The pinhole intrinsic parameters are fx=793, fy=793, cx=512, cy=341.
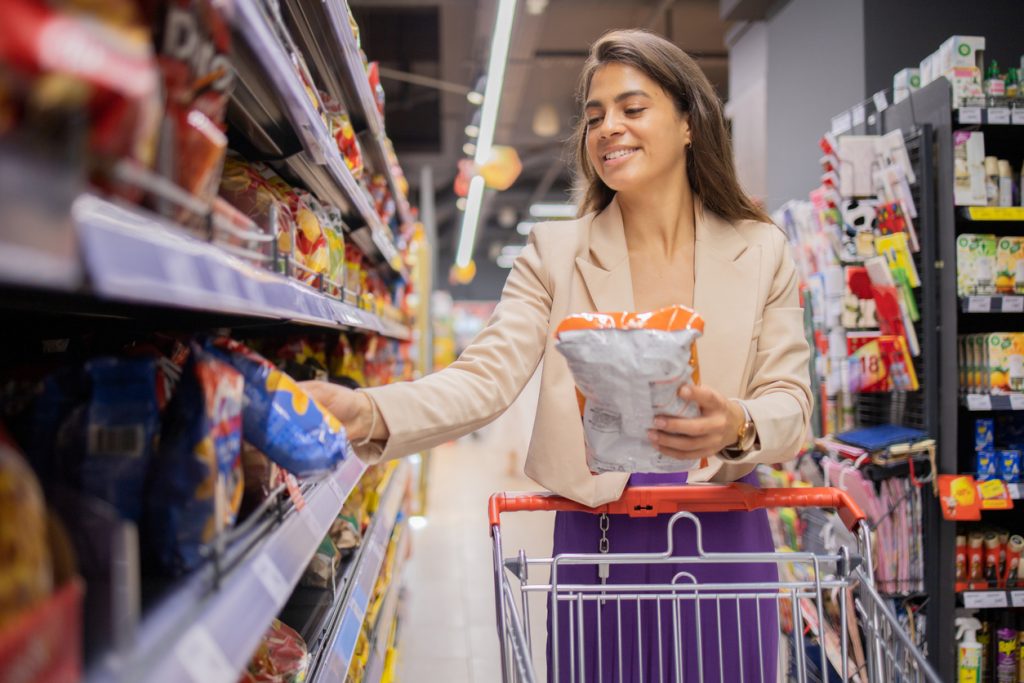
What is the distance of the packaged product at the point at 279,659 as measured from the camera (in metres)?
1.45

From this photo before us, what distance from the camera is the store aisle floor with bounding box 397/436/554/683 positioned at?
358 cm

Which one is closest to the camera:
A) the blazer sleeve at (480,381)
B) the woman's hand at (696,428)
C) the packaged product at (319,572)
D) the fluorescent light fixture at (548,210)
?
the woman's hand at (696,428)

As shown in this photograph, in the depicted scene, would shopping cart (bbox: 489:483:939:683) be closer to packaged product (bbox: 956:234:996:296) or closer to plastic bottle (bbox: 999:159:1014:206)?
packaged product (bbox: 956:234:996:296)

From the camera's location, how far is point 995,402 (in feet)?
9.30

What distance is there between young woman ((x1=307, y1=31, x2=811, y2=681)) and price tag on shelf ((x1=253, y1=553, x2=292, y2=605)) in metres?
0.51

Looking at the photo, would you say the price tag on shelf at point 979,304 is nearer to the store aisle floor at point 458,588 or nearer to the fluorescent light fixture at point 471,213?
the store aisle floor at point 458,588

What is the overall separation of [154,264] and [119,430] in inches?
10.4

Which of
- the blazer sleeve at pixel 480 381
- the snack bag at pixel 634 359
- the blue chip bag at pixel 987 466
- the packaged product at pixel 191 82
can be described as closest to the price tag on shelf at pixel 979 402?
the blue chip bag at pixel 987 466

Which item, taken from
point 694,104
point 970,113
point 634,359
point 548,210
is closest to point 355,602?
point 634,359

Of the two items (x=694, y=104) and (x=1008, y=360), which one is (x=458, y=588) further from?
(x=694, y=104)

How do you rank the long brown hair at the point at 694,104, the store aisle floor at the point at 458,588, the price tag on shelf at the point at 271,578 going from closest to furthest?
the price tag on shelf at the point at 271,578 → the long brown hair at the point at 694,104 → the store aisle floor at the point at 458,588

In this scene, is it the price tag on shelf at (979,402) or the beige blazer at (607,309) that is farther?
the price tag on shelf at (979,402)

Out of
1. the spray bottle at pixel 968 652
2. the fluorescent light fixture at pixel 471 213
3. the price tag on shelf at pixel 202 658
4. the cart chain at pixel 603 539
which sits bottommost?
the spray bottle at pixel 968 652

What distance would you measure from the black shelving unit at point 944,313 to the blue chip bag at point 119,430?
2.84 metres
